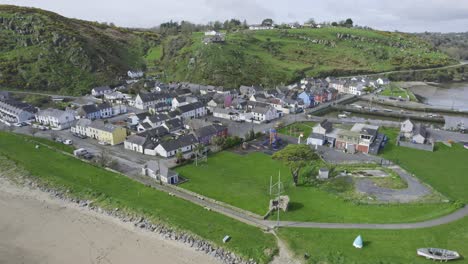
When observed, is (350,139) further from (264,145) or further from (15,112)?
(15,112)

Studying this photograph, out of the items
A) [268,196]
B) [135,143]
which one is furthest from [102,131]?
[268,196]

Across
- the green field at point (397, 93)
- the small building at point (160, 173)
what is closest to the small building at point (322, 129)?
the small building at point (160, 173)

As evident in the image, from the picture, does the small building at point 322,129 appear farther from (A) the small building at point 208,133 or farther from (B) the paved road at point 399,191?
(A) the small building at point 208,133

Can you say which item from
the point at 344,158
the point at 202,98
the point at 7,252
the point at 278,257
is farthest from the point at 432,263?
the point at 202,98

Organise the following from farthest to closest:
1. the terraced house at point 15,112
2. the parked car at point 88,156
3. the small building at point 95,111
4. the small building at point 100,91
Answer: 1. the small building at point 100,91
2. the small building at point 95,111
3. the terraced house at point 15,112
4. the parked car at point 88,156

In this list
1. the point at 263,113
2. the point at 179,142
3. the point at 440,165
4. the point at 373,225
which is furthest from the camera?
the point at 263,113

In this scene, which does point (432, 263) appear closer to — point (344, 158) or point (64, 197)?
point (344, 158)

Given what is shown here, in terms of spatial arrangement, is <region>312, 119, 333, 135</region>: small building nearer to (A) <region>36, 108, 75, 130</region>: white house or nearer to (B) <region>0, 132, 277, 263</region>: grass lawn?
(B) <region>0, 132, 277, 263</region>: grass lawn
